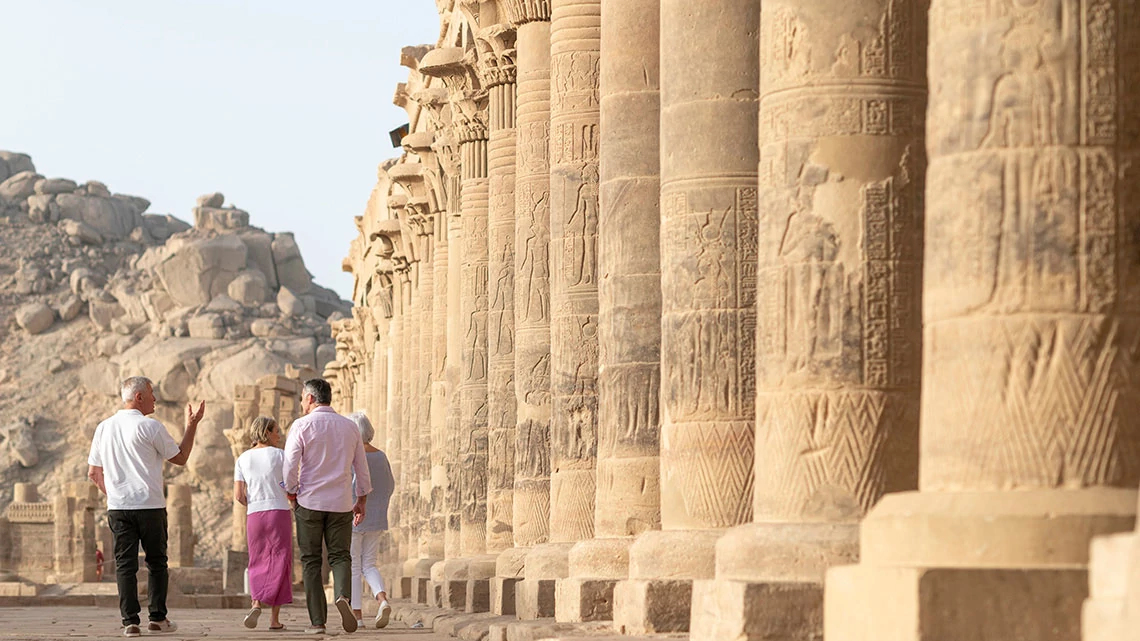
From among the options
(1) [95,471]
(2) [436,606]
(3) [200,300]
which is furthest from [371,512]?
(3) [200,300]

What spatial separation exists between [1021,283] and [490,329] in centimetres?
1345

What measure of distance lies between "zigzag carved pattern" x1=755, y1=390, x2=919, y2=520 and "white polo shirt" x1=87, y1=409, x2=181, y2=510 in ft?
20.8

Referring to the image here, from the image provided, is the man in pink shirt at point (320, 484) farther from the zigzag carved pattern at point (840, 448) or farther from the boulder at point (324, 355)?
the boulder at point (324, 355)

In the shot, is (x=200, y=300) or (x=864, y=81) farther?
(x=200, y=300)

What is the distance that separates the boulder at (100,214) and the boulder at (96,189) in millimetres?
699

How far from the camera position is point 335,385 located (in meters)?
61.8

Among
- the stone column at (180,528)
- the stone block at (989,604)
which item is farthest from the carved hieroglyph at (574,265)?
the stone column at (180,528)

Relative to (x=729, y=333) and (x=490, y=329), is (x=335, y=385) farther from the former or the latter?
(x=729, y=333)

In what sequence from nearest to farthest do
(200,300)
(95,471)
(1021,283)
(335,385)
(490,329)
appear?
(1021,283)
(95,471)
(490,329)
(335,385)
(200,300)

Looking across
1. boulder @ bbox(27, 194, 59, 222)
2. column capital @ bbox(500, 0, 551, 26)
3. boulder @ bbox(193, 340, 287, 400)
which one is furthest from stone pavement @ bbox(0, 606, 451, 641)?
boulder @ bbox(27, 194, 59, 222)

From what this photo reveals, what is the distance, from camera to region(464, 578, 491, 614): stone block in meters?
18.5

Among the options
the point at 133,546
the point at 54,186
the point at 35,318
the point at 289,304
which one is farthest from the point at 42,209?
the point at 133,546

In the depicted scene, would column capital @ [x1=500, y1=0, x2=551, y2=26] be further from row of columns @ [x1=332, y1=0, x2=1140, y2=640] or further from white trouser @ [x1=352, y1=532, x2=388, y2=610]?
white trouser @ [x1=352, y1=532, x2=388, y2=610]

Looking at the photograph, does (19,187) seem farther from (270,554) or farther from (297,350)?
(270,554)
